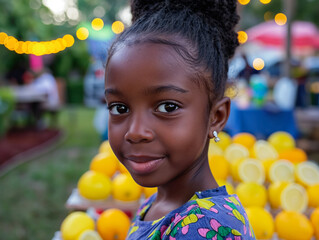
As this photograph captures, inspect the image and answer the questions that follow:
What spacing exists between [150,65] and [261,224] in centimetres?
129

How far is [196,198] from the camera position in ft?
3.76

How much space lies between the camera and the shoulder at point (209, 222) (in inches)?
37.9

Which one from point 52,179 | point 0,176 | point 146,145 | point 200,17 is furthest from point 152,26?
point 0,176

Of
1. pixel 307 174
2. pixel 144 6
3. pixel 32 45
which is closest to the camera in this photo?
pixel 144 6

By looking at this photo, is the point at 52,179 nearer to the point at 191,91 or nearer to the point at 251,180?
the point at 251,180

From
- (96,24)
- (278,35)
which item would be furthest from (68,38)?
(278,35)

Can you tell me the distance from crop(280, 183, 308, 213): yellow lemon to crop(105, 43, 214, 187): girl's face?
135 centimetres

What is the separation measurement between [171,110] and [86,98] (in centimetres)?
1736

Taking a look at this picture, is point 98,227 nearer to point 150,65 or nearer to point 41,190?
point 150,65

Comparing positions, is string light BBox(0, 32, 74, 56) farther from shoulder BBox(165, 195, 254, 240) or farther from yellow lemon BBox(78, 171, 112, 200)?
shoulder BBox(165, 195, 254, 240)

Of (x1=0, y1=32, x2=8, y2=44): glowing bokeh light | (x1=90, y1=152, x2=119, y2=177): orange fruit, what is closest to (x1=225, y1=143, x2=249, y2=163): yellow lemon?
(x1=90, y1=152, x2=119, y2=177): orange fruit

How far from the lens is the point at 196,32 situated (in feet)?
3.74

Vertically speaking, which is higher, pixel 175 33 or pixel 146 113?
pixel 175 33

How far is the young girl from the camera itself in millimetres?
1026
